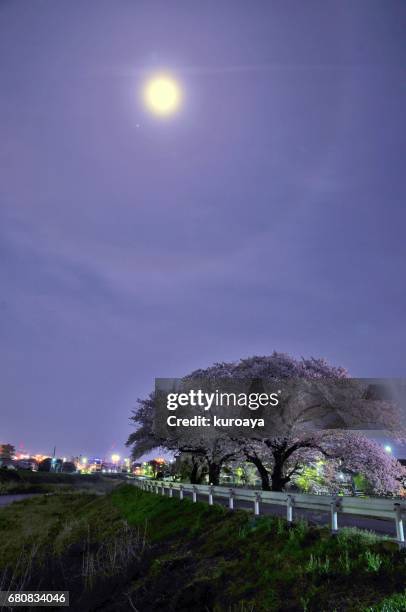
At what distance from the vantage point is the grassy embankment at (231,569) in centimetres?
832

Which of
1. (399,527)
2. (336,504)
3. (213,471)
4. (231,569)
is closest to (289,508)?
(336,504)


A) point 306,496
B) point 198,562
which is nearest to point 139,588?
point 198,562

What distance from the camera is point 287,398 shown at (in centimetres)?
2958

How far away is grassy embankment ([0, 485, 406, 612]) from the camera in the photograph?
8320 millimetres

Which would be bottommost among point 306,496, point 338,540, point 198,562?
point 198,562

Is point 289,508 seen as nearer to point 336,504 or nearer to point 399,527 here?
point 336,504

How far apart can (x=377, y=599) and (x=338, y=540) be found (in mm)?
2521

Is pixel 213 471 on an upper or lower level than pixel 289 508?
upper

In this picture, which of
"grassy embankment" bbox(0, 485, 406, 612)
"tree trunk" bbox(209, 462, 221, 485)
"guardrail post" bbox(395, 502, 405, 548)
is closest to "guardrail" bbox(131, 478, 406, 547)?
"guardrail post" bbox(395, 502, 405, 548)

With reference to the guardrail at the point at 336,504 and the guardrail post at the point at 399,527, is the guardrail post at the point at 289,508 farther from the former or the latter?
the guardrail post at the point at 399,527

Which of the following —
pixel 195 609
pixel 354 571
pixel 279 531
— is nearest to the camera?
pixel 354 571

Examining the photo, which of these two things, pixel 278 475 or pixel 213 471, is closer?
pixel 278 475

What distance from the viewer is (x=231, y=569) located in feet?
36.3

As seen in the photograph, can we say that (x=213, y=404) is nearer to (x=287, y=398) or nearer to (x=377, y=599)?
(x=287, y=398)
